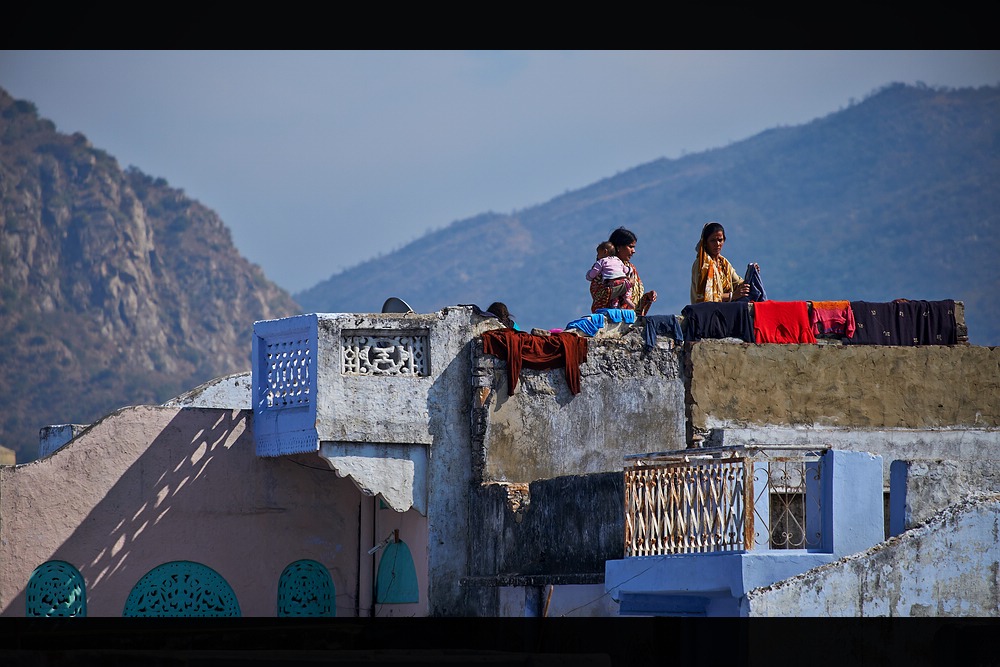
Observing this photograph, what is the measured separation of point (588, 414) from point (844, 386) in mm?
2954

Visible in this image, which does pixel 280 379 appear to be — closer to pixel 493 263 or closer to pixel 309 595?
pixel 309 595

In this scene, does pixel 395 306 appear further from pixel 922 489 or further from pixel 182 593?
pixel 922 489

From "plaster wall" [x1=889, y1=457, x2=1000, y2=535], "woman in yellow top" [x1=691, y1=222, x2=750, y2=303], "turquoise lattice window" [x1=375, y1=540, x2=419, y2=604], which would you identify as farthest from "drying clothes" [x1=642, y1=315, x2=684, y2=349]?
"plaster wall" [x1=889, y1=457, x2=1000, y2=535]

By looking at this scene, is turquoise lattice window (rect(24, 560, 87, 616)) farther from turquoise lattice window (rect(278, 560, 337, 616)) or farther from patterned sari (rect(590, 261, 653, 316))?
patterned sari (rect(590, 261, 653, 316))

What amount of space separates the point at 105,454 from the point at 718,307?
700cm

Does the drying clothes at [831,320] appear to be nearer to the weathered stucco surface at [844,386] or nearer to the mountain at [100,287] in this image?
the weathered stucco surface at [844,386]

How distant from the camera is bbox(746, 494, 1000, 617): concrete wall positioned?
12.9 metres

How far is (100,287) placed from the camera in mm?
90688

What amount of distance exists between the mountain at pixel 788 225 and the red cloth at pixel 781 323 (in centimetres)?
10561

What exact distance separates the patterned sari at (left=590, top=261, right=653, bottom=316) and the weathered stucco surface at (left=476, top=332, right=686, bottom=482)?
0.79 metres

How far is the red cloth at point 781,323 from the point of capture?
19.0m

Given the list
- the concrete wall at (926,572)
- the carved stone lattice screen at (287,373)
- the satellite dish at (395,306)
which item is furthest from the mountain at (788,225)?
Result: the concrete wall at (926,572)

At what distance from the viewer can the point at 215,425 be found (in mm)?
18438
